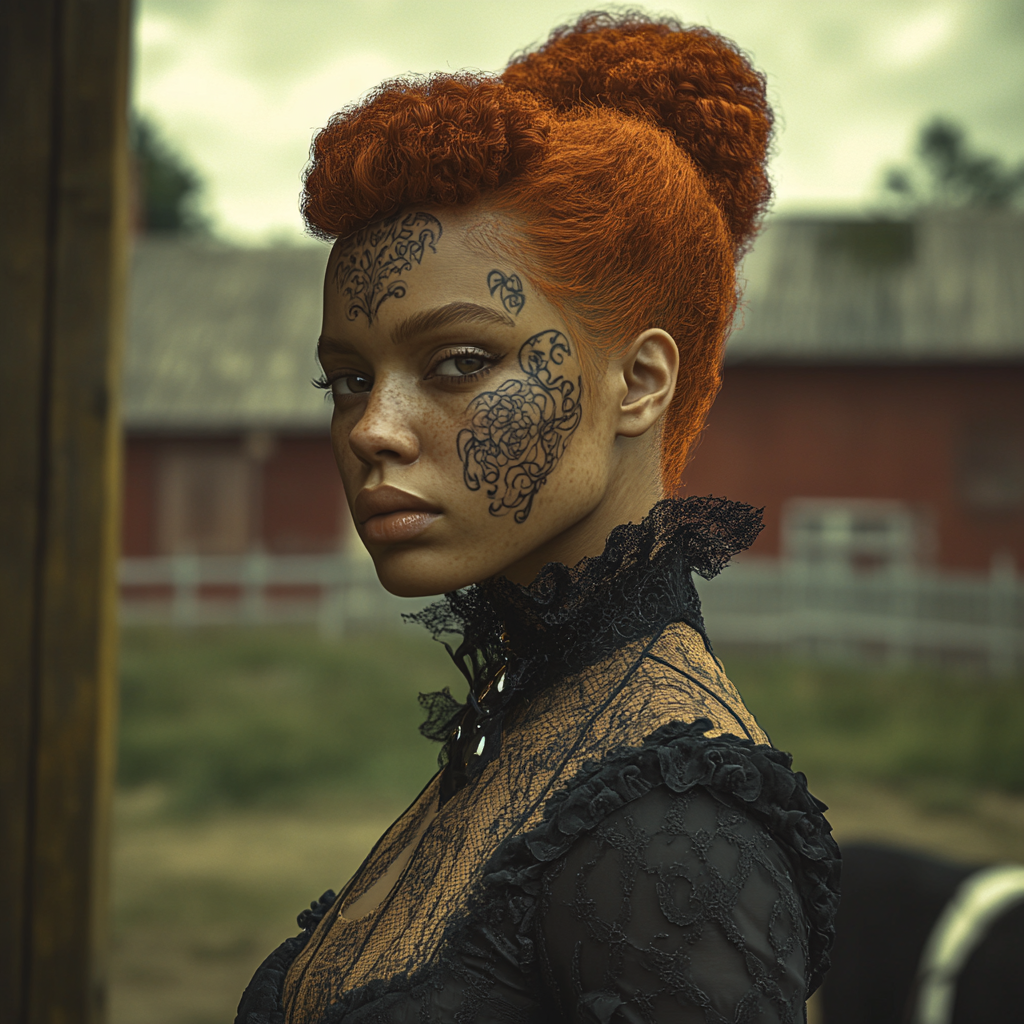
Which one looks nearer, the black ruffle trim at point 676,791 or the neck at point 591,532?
the black ruffle trim at point 676,791

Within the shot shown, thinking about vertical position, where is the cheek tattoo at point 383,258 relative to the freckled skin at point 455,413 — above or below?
above

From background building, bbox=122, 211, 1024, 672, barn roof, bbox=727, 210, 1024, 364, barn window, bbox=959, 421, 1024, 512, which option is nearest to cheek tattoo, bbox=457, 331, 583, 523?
background building, bbox=122, 211, 1024, 672

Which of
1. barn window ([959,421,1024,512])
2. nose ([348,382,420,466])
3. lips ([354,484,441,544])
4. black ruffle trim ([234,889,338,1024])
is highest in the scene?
barn window ([959,421,1024,512])

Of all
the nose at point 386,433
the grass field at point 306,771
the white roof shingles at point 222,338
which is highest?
the white roof shingles at point 222,338

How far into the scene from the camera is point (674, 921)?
1.09 metres

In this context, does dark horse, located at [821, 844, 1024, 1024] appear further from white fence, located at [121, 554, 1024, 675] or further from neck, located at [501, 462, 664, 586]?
white fence, located at [121, 554, 1024, 675]

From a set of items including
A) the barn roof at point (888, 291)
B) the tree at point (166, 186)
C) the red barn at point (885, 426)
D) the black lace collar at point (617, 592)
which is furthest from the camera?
the tree at point (166, 186)

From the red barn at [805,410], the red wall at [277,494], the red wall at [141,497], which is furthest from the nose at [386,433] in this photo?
the red wall at [141,497]

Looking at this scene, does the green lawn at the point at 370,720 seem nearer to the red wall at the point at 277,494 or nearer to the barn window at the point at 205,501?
the red wall at the point at 277,494

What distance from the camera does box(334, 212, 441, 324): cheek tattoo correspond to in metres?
1.34

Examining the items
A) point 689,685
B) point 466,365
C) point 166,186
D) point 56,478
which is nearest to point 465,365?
point 466,365

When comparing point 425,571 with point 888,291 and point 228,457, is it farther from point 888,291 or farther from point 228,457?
point 888,291

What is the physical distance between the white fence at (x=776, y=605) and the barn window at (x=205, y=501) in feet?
3.15

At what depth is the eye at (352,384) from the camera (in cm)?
143
